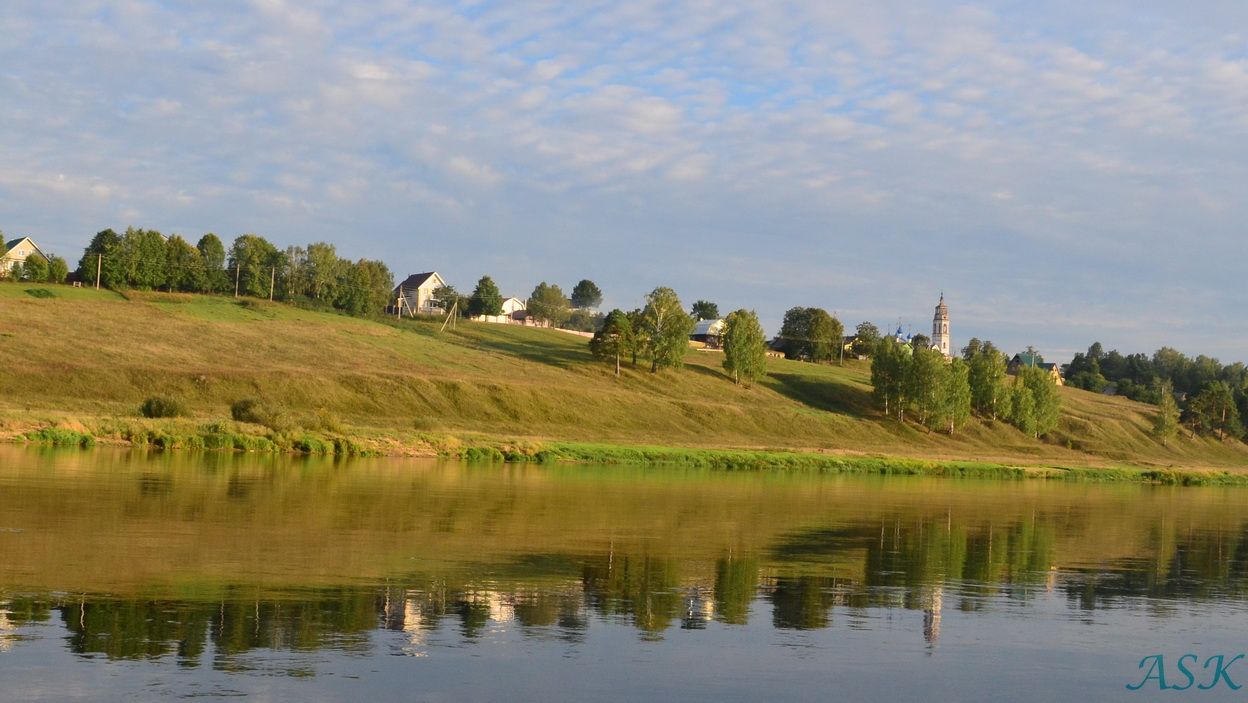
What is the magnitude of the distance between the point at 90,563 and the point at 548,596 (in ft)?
23.4

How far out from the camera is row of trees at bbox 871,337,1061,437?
125562 millimetres

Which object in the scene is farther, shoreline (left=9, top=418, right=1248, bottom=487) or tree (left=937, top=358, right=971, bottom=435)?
tree (left=937, top=358, right=971, bottom=435)

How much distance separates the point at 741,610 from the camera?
57.8ft

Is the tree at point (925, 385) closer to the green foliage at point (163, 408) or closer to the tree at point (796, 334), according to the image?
the tree at point (796, 334)

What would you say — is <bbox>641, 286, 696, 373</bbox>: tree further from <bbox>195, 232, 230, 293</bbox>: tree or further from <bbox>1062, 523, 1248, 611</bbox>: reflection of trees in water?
<bbox>1062, 523, 1248, 611</bbox>: reflection of trees in water

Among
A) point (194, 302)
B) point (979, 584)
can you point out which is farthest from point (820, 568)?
point (194, 302)

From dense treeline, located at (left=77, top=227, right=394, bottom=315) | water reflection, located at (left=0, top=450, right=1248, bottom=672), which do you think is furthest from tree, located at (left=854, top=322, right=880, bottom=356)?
water reflection, located at (left=0, top=450, right=1248, bottom=672)

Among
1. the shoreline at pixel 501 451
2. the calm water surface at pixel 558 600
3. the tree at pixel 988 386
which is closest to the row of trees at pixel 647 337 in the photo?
the tree at pixel 988 386

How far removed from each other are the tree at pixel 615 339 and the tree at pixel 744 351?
11.8 meters

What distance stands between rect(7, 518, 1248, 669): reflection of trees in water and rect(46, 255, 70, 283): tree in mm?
125704

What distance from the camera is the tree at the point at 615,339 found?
12712cm

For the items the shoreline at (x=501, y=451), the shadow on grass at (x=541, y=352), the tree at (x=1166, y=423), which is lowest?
the shoreline at (x=501, y=451)

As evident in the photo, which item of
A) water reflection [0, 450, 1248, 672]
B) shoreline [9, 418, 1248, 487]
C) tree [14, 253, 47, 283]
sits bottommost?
shoreline [9, 418, 1248, 487]

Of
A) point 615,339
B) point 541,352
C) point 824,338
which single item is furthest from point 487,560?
point 824,338
